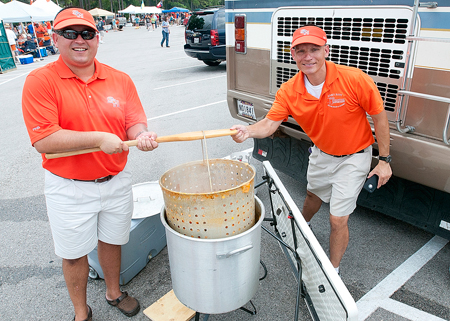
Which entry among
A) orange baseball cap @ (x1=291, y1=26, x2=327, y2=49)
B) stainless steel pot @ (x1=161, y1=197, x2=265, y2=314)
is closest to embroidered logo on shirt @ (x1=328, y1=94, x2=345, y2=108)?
orange baseball cap @ (x1=291, y1=26, x2=327, y2=49)

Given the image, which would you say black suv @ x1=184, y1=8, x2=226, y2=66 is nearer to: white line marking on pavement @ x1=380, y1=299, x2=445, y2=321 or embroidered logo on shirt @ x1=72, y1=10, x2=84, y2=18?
embroidered logo on shirt @ x1=72, y1=10, x2=84, y2=18

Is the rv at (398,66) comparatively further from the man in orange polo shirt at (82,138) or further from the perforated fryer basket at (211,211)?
the man in orange polo shirt at (82,138)

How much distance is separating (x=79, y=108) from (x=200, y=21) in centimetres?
1010

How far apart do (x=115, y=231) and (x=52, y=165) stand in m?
0.62

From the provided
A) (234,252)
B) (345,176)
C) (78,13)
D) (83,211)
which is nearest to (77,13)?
(78,13)

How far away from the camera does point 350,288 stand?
2.81 meters

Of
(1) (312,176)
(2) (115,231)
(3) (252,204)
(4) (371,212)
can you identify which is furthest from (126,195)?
(4) (371,212)

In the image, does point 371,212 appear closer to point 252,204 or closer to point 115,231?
point 252,204

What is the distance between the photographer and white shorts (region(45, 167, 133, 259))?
88.3 inches

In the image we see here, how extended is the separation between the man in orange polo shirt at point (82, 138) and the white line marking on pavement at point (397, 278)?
1.81m

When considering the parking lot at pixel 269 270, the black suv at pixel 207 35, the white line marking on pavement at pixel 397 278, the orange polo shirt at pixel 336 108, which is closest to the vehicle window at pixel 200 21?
the black suv at pixel 207 35

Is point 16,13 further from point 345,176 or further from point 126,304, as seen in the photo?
point 345,176

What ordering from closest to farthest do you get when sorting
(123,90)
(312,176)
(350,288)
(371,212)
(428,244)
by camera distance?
1. (123,90)
2. (350,288)
3. (312,176)
4. (428,244)
5. (371,212)

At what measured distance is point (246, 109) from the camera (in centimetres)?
412
